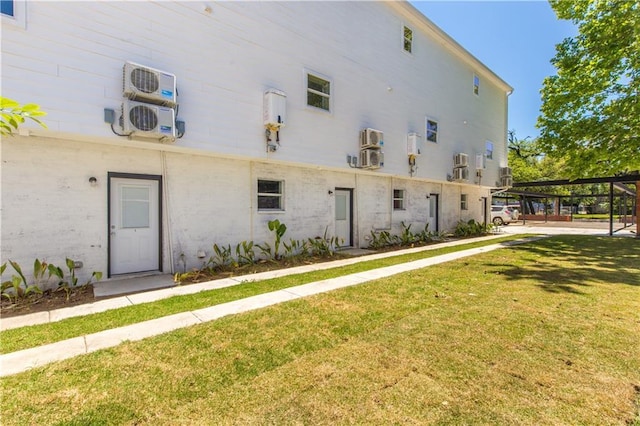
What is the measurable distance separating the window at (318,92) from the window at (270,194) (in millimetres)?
2502

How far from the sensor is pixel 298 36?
822cm

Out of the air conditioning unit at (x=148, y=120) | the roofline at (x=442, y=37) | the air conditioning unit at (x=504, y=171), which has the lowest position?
the air conditioning unit at (x=148, y=120)

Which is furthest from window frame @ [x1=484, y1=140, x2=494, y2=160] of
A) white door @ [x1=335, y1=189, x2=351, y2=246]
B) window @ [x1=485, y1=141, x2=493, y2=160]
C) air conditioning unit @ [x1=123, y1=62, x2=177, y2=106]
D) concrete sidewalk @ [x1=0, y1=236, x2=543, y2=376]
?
air conditioning unit @ [x1=123, y1=62, x2=177, y2=106]

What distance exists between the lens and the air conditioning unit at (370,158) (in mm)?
9797

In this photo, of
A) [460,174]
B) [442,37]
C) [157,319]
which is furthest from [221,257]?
[442,37]

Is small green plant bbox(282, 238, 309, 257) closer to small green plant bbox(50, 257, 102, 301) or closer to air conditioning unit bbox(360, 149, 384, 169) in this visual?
air conditioning unit bbox(360, 149, 384, 169)

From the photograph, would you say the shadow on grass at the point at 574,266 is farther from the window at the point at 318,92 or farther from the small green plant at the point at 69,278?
the small green plant at the point at 69,278

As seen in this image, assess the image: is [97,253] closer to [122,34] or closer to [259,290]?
[259,290]

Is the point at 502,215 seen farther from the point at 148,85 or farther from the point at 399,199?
the point at 148,85

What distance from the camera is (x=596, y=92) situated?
39.1ft

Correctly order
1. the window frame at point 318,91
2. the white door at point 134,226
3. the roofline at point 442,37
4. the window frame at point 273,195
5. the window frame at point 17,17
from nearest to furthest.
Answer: the window frame at point 17,17 → the white door at point 134,226 → the window frame at point 273,195 → the window frame at point 318,91 → the roofline at point 442,37

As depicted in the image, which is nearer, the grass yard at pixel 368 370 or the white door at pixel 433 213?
the grass yard at pixel 368 370

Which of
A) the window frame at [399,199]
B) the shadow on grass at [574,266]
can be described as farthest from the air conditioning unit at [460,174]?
the shadow on grass at [574,266]

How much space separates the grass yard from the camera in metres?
2.22
